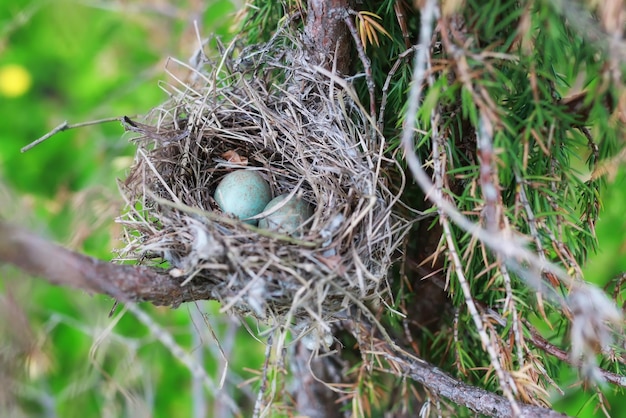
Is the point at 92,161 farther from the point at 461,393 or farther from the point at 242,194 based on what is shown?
the point at 461,393

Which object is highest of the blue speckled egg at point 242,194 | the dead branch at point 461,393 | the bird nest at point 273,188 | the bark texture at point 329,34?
the bark texture at point 329,34

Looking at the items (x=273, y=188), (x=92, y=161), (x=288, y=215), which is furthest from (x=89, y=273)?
(x=92, y=161)

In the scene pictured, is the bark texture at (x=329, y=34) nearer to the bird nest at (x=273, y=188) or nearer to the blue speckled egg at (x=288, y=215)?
the bird nest at (x=273, y=188)

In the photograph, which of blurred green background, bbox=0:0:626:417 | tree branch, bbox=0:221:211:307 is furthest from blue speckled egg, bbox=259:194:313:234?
blurred green background, bbox=0:0:626:417

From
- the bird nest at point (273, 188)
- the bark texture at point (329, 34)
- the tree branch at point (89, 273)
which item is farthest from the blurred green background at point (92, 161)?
the tree branch at point (89, 273)

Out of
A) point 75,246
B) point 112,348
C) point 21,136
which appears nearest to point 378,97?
point 75,246

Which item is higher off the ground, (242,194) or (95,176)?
(242,194)
